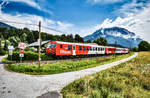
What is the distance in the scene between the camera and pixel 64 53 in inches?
Answer: 658

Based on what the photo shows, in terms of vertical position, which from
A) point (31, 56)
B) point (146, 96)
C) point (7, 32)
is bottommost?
point (146, 96)

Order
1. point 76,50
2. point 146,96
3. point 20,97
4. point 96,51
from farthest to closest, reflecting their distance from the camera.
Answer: point 96,51, point 76,50, point 146,96, point 20,97

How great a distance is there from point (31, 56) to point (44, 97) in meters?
12.9

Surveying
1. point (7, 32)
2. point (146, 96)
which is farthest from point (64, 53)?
point (7, 32)

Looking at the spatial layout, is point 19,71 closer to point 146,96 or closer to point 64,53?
point 64,53

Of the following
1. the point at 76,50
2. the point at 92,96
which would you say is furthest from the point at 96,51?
the point at 92,96

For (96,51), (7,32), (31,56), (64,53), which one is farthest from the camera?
(7,32)

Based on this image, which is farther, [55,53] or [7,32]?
[7,32]

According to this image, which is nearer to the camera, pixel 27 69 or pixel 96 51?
pixel 27 69

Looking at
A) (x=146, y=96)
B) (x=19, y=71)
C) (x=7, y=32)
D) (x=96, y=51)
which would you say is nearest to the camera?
(x=146, y=96)

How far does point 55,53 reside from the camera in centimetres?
1562

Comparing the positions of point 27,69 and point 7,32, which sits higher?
point 7,32

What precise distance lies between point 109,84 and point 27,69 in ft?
25.1

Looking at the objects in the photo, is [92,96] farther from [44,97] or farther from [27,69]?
[27,69]
